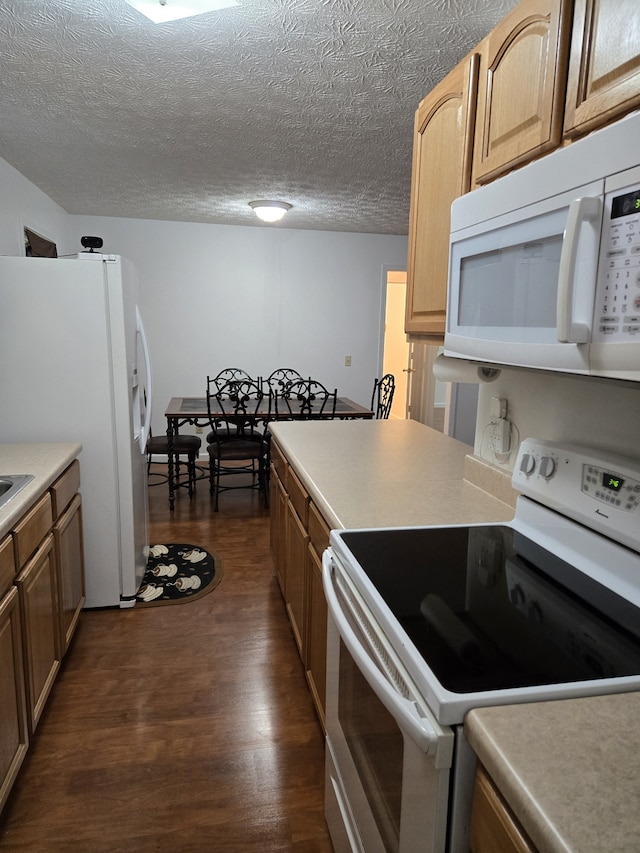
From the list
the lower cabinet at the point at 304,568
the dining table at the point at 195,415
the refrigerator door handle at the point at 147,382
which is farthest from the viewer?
the dining table at the point at 195,415

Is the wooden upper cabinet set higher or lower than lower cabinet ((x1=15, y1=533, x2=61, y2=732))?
higher

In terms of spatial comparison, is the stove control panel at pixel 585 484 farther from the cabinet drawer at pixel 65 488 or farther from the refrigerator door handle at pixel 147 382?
the refrigerator door handle at pixel 147 382

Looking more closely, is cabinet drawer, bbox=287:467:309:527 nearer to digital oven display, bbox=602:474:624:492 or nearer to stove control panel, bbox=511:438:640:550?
stove control panel, bbox=511:438:640:550

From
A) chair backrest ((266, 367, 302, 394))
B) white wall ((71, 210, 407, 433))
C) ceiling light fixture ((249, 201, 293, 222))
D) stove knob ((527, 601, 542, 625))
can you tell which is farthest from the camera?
chair backrest ((266, 367, 302, 394))

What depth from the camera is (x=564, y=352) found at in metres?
0.92

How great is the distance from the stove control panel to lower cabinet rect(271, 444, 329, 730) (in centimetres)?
63

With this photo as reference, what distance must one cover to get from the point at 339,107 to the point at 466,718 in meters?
2.63

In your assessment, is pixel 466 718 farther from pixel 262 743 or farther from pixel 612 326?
pixel 262 743

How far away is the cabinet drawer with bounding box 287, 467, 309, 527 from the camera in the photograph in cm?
207

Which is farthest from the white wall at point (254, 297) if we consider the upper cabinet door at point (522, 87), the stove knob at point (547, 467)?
the stove knob at point (547, 467)

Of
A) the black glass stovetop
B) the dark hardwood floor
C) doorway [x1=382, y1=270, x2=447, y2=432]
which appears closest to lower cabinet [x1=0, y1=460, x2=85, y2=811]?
the dark hardwood floor

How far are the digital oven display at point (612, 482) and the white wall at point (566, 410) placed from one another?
10cm

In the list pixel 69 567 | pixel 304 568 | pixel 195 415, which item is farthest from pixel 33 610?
pixel 195 415

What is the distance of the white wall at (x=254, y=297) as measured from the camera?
5.61 m
